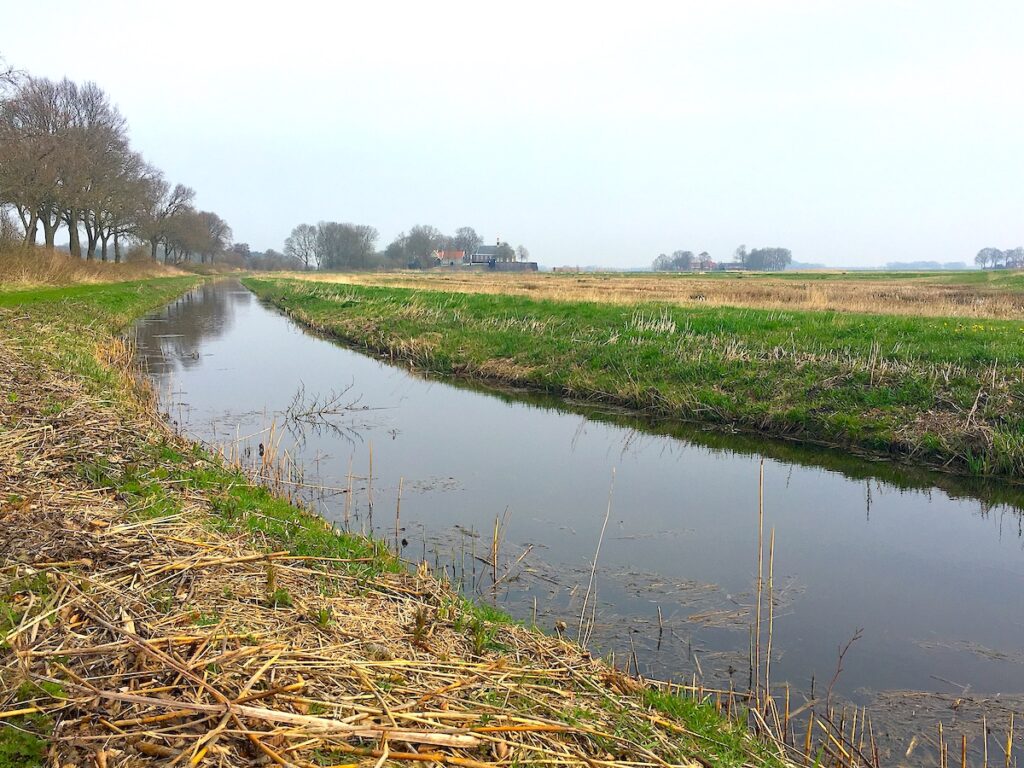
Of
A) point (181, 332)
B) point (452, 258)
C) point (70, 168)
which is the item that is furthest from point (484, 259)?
point (181, 332)

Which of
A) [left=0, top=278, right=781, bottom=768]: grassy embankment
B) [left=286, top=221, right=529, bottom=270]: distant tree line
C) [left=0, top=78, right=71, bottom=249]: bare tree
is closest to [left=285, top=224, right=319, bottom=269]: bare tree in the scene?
[left=286, top=221, right=529, bottom=270]: distant tree line

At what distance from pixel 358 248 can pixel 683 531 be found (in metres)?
124

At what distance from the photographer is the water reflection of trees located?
780 inches

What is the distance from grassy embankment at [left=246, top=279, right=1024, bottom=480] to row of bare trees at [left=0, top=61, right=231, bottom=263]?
2155 centimetres

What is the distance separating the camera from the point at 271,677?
3.32 meters

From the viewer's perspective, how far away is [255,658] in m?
3.44

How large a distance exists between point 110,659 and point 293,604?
4.39 ft

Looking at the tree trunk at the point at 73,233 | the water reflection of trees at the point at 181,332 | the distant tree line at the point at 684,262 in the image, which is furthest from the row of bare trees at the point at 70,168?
the distant tree line at the point at 684,262

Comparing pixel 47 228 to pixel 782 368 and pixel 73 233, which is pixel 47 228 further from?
pixel 782 368

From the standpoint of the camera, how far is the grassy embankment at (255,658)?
287 cm

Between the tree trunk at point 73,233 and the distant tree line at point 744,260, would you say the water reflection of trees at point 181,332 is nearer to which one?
the tree trunk at point 73,233

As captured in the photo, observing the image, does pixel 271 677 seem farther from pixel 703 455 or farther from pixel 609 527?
pixel 703 455

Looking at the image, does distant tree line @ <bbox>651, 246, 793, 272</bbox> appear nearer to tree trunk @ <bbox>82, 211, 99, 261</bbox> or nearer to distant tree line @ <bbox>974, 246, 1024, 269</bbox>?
distant tree line @ <bbox>974, 246, 1024, 269</bbox>

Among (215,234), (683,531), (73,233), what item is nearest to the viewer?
(683,531)
